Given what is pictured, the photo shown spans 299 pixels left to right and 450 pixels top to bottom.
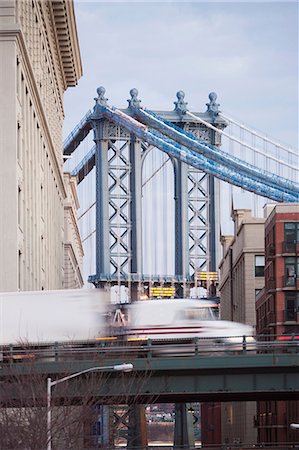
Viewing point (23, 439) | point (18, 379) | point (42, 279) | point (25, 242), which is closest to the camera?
point (23, 439)

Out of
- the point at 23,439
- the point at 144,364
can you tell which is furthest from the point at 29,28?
the point at 23,439

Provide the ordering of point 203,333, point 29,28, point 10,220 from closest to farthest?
point 203,333 → point 10,220 → point 29,28

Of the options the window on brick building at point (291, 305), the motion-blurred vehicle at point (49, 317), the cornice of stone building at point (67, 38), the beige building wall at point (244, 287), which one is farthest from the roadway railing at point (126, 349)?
the beige building wall at point (244, 287)

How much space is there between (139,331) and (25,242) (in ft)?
50.6

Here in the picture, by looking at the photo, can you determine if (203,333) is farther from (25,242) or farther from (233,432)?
(233,432)

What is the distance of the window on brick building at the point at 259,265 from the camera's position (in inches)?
5236

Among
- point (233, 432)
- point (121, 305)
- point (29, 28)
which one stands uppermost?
point (29, 28)

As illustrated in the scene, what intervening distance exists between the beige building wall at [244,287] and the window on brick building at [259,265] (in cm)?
24

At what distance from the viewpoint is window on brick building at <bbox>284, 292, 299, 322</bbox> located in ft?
357

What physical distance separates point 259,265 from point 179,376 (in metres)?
75.5

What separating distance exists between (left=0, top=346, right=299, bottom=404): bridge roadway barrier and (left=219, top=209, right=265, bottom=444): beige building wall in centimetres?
6652

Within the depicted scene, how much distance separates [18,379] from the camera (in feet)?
182

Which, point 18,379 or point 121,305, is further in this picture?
point 121,305

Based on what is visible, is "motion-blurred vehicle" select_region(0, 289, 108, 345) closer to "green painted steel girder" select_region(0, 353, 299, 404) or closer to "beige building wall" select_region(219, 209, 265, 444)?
"green painted steel girder" select_region(0, 353, 299, 404)
